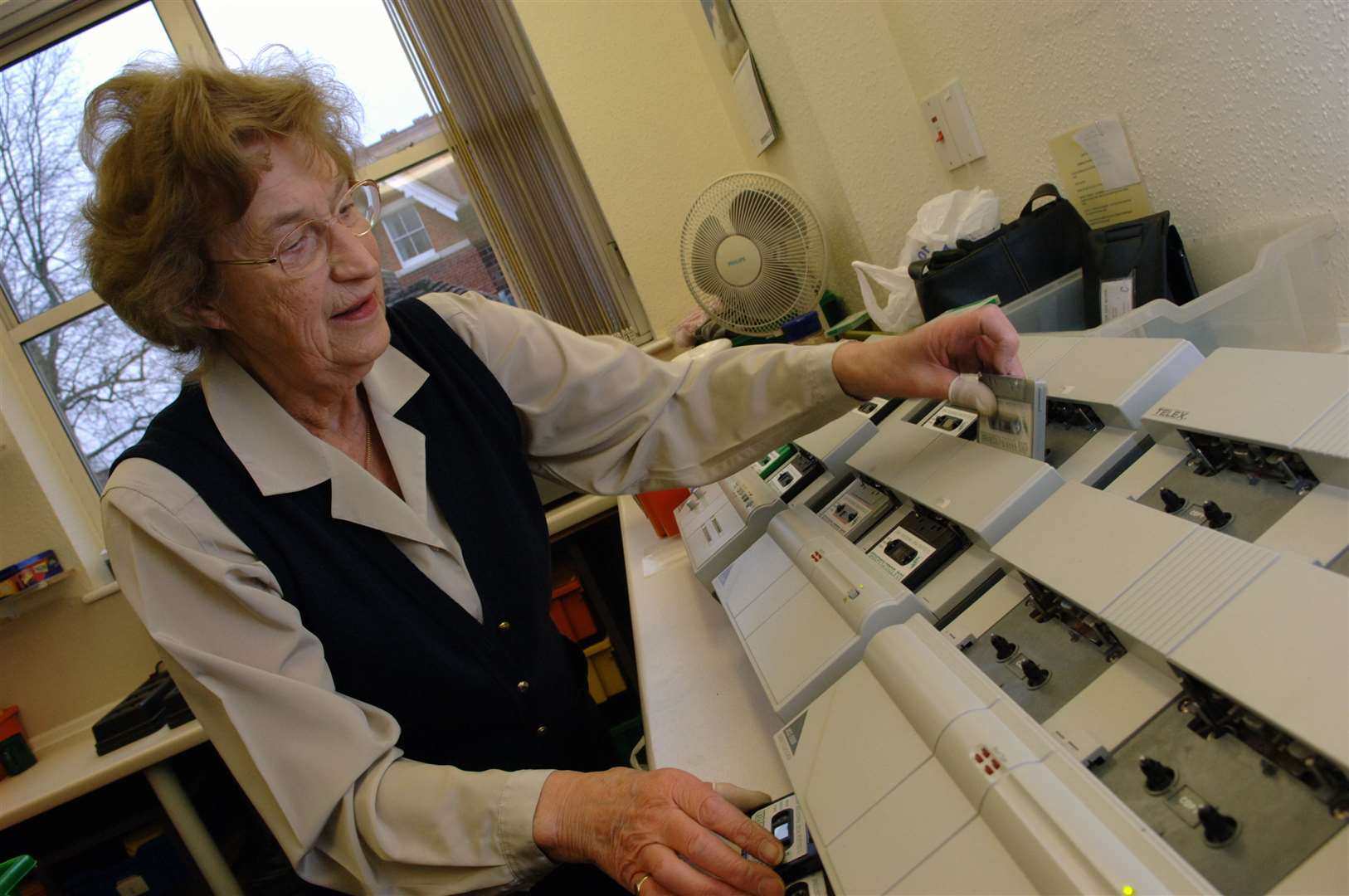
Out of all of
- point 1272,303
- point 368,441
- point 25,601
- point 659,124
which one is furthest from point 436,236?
point 1272,303

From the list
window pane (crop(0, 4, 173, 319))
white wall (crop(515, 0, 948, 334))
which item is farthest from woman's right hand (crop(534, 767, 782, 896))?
window pane (crop(0, 4, 173, 319))

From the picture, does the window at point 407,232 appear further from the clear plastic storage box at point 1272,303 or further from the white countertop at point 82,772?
the clear plastic storage box at point 1272,303

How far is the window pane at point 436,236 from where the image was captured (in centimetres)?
316

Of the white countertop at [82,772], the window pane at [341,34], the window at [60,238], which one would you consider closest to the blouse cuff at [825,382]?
the white countertop at [82,772]

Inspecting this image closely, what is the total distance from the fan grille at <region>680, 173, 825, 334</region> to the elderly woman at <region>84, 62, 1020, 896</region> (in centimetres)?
95

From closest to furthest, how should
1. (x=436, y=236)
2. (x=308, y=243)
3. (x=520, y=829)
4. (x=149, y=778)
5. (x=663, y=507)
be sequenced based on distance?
(x=520, y=829) < (x=308, y=243) < (x=663, y=507) < (x=149, y=778) < (x=436, y=236)

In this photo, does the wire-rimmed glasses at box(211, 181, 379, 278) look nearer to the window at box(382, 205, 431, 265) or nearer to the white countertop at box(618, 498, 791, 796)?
the white countertop at box(618, 498, 791, 796)

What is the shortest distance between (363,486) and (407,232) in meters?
2.36

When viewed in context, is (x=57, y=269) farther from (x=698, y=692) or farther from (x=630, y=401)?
(x=698, y=692)

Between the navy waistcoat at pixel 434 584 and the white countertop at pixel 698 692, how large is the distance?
6.4 inches

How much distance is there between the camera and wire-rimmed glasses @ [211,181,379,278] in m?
1.00

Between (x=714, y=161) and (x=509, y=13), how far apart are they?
0.87m

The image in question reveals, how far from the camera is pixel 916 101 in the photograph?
1.74 meters

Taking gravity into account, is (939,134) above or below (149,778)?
above
